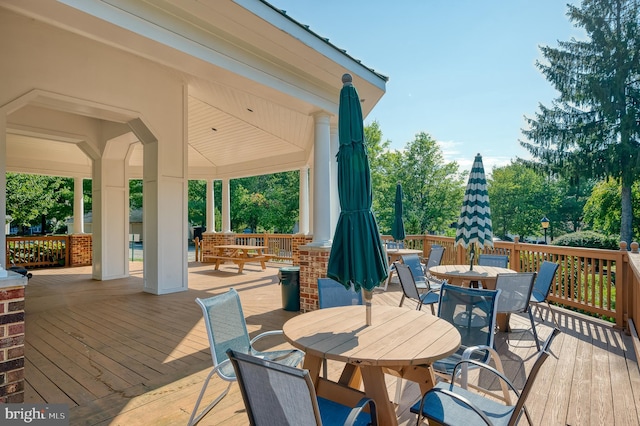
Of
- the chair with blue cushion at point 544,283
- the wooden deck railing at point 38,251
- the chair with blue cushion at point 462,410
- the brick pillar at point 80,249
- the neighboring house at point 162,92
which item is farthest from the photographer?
the brick pillar at point 80,249

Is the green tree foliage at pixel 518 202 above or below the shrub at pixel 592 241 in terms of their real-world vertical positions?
above

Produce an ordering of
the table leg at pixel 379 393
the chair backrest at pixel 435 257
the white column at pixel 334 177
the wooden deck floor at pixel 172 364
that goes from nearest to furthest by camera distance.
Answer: the table leg at pixel 379 393
the wooden deck floor at pixel 172 364
the white column at pixel 334 177
the chair backrest at pixel 435 257

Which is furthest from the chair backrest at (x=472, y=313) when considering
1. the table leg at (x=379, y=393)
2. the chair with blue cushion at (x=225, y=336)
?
the chair with blue cushion at (x=225, y=336)

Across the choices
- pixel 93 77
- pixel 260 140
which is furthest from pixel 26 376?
pixel 260 140

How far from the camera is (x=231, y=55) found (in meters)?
4.27

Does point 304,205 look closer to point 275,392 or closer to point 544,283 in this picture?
point 544,283

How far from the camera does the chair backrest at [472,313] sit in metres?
2.56

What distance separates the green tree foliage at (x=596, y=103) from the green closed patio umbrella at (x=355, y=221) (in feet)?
55.6

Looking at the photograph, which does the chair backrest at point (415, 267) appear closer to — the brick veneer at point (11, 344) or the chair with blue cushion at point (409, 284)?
the chair with blue cushion at point (409, 284)

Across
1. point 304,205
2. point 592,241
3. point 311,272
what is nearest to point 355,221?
point 311,272

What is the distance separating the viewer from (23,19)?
4785 millimetres

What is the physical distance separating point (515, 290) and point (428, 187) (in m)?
19.0

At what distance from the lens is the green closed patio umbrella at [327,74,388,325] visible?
223 cm

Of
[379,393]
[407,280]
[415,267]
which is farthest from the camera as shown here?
[415,267]
